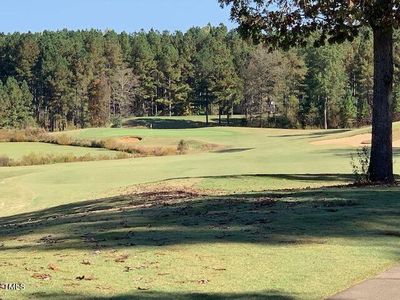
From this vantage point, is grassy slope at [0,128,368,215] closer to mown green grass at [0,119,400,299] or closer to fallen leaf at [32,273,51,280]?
mown green grass at [0,119,400,299]

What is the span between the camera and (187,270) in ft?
26.3

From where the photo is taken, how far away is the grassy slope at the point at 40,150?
64.4 meters

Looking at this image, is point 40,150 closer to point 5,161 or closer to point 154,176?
point 5,161

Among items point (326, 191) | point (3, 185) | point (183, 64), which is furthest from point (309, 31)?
point (183, 64)

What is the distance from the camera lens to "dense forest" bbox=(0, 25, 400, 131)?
4500 inches

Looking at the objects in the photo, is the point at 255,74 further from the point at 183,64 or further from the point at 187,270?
the point at 187,270

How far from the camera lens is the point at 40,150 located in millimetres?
68812

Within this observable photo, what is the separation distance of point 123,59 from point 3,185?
13475 cm

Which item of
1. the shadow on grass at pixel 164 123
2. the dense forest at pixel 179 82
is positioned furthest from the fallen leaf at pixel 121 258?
the shadow on grass at pixel 164 123

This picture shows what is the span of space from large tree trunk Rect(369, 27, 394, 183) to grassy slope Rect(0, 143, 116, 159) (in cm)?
4572

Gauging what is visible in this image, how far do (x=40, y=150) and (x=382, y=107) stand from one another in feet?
180

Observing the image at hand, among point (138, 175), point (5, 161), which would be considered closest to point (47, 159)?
point (5, 161)

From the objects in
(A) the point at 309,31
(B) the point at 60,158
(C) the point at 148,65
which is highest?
(C) the point at 148,65

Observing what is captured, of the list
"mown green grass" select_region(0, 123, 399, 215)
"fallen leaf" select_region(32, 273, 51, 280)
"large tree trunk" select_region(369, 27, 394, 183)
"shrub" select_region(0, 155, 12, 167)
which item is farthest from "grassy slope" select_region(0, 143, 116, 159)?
"fallen leaf" select_region(32, 273, 51, 280)
